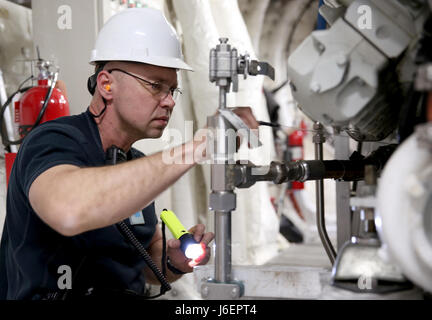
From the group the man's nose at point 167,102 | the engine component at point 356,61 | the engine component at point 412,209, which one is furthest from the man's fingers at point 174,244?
the engine component at point 412,209

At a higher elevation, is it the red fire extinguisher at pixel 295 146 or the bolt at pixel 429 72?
the bolt at pixel 429 72

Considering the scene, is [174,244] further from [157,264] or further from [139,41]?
[139,41]

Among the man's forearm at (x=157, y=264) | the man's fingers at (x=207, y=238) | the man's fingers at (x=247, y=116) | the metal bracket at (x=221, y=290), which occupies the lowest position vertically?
the man's forearm at (x=157, y=264)

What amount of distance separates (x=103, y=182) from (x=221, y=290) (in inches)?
11.4

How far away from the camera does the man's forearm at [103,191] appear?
85 centimetres

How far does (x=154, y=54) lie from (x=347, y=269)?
2.47 feet

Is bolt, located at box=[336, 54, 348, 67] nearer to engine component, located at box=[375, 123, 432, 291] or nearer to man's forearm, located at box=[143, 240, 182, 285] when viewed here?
engine component, located at box=[375, 123, 432, 291]

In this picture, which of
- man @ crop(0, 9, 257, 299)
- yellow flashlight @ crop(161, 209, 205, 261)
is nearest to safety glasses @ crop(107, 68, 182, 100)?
man @ crop(0, 9, 257, 299)

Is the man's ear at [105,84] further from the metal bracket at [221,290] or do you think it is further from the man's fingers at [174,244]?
the metal bracket at [221,290]

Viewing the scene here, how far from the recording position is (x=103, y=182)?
0.86 m

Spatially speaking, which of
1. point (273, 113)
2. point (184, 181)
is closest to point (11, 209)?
point (184, 181)

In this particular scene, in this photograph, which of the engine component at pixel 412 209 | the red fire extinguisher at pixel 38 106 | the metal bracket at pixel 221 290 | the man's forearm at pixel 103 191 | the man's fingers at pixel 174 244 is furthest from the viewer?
the red fire extinguisher at pixel 38 106

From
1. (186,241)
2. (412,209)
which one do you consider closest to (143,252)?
(186,241)
